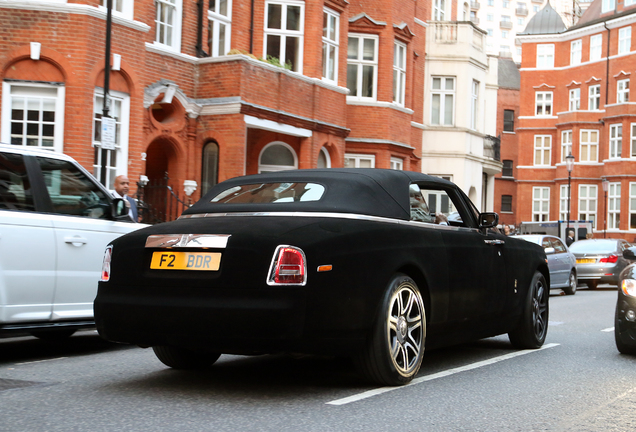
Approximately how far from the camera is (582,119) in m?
58.8

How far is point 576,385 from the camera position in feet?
21.7

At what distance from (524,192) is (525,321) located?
57.8m

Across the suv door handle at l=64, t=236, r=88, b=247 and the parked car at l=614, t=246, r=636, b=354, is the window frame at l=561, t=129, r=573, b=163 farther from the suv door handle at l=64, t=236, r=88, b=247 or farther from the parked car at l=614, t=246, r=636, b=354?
the suv door handle at l=64, t=236, r=88, b=247

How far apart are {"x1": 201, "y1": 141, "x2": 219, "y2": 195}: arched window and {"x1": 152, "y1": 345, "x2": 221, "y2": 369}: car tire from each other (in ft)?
42.5

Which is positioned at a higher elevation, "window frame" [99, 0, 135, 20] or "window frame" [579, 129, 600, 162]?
"window frame" [579, 129, 600, 162]

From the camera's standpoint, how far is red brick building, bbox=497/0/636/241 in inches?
2178

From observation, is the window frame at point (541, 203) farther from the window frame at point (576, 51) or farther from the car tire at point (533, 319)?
the car tire at point (533, 319)

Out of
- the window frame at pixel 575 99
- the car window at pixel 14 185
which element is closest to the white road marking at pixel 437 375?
the car window at pixel 14 185

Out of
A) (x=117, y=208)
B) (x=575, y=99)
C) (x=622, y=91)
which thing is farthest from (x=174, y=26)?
(x=575, y=99)

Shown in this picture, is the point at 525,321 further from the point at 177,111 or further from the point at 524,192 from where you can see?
the point at 524,192

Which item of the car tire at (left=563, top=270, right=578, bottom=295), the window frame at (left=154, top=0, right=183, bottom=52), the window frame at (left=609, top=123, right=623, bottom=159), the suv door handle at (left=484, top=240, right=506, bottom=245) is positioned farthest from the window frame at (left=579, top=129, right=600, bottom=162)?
the suv door handle at (left=484, top=240, right=506, bottom=245)

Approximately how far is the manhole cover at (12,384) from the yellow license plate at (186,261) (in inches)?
54.3

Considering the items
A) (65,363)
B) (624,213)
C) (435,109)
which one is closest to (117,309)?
(65,363)

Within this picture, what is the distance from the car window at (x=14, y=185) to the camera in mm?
7441
